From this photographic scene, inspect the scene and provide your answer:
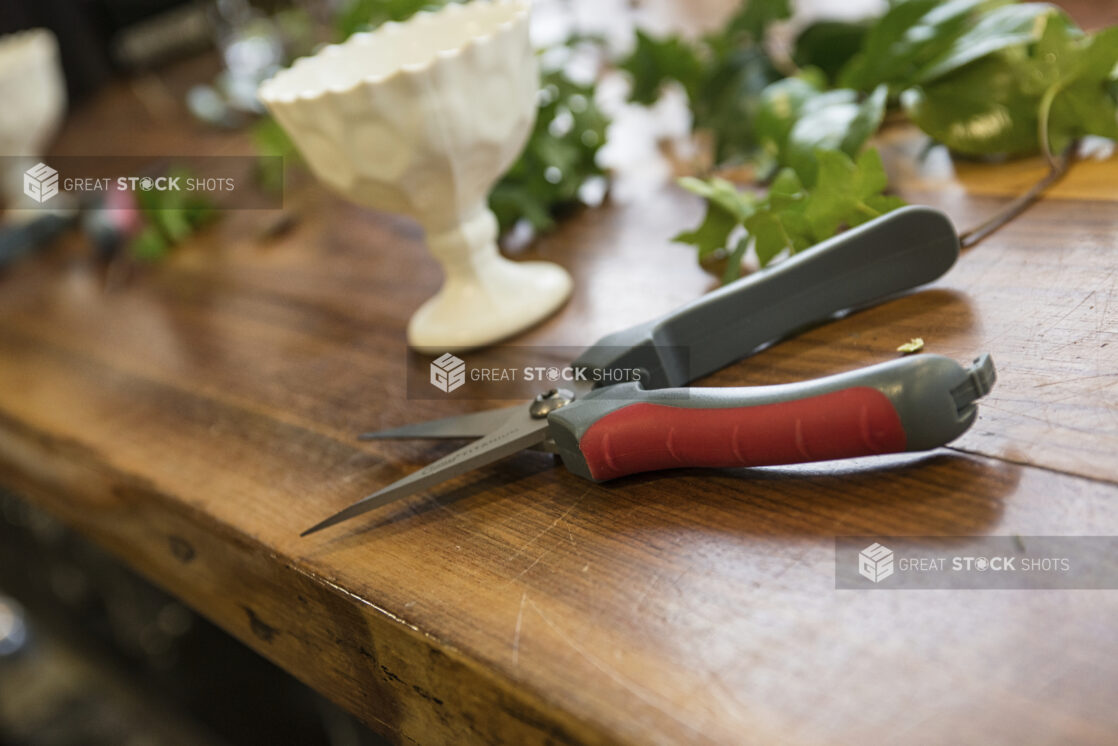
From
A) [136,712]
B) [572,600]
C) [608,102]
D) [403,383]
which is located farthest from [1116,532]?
[136,712]

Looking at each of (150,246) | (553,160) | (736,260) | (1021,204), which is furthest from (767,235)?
(150,246)

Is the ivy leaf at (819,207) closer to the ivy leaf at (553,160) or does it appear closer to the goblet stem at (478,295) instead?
the goblet stem at (478,295)

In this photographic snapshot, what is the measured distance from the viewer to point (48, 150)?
175cm

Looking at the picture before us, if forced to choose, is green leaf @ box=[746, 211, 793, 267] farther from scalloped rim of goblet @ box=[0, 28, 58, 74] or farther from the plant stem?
scalloped rim of goblet @ box=[0, 28, 58, 74]

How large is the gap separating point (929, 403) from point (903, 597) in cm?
7

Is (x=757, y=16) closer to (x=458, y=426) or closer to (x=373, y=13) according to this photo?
(x=373, y=13)

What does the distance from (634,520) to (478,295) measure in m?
0.28

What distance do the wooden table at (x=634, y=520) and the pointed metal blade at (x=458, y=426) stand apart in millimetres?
18

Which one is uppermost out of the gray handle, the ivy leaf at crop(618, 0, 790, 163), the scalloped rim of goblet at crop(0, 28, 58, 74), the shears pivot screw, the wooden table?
the scalloped rim of goblet at crop(0, 28, 58, 74)

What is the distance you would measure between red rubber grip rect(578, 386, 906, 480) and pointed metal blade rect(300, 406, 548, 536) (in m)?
0.04

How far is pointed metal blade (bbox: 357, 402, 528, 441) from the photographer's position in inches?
19.8

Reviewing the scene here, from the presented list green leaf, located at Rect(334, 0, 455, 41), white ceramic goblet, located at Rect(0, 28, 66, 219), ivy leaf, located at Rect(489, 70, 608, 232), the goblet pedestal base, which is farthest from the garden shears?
white ceramic goblet, located at Rect(0, 28, 66, 219)

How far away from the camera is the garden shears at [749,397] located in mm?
368

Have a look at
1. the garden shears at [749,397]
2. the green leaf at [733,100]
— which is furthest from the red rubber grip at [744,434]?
the green leaf at [733,100]
